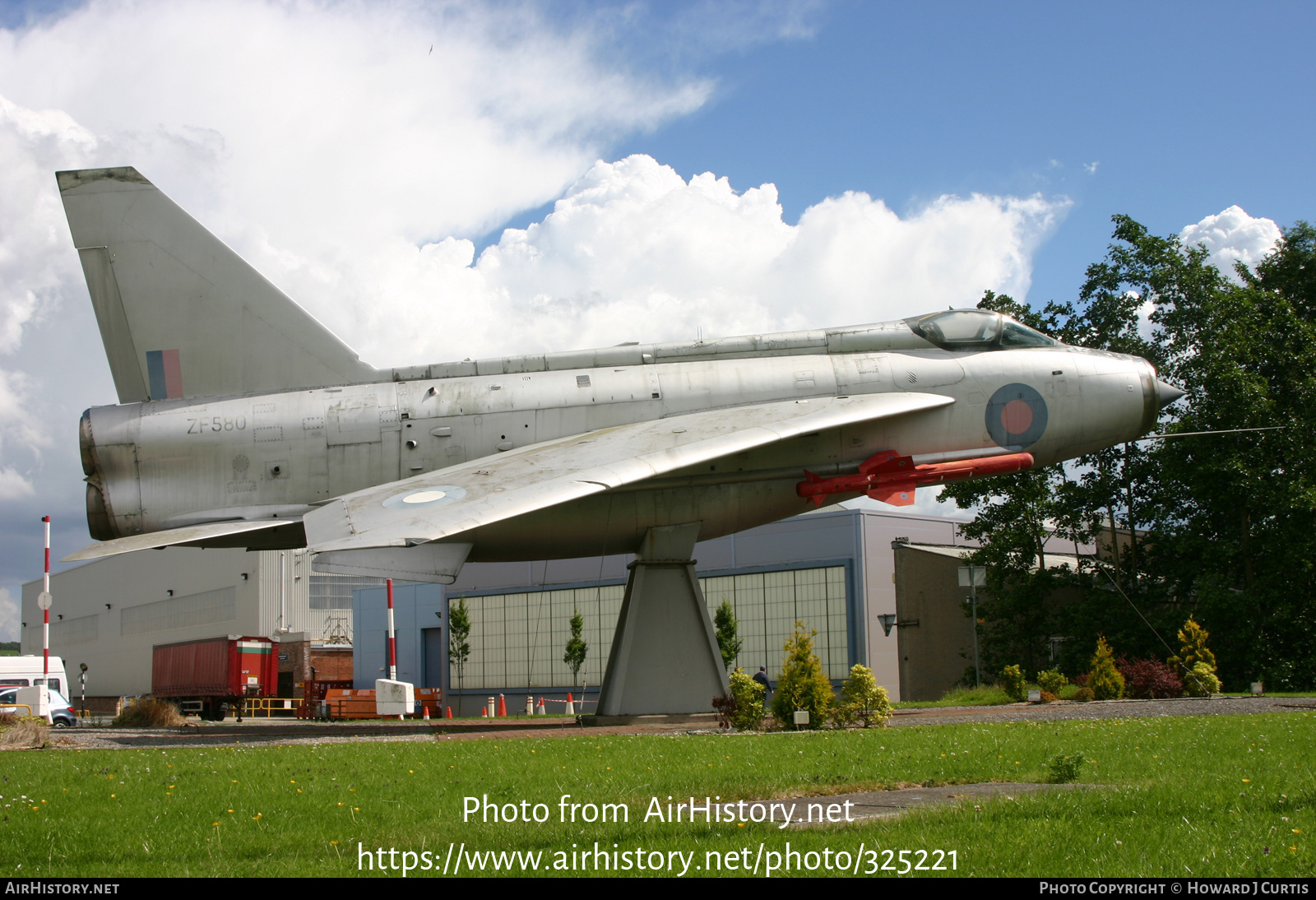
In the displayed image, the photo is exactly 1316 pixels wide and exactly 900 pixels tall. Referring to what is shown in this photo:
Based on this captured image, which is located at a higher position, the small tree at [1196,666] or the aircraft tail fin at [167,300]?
the aircraft tail fin at [167,300]

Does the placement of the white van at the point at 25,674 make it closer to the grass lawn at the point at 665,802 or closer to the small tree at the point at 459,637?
the small tree at the point at 459,637

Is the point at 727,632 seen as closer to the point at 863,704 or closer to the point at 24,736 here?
the point at 863,704

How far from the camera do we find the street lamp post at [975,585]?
33406 millimetres

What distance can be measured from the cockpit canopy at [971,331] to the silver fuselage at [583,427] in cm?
19

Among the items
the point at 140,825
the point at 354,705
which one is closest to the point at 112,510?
the point at 140,825

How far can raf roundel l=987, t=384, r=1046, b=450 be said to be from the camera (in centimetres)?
1599

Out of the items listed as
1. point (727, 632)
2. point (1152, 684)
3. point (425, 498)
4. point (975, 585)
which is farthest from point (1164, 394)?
point (727, 632)

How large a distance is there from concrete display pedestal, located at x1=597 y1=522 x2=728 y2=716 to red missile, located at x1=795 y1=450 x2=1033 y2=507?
6.46 feet

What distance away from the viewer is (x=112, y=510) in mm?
14922

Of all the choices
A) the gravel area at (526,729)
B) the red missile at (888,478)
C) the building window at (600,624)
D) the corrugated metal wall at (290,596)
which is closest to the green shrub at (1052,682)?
the gravel area at (526,729)

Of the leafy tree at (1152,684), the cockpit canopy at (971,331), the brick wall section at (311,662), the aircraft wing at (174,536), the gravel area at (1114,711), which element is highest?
the cockpit canopy at (971,331)

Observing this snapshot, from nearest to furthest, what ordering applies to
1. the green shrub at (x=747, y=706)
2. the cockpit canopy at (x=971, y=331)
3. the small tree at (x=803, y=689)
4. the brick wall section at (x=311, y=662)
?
the green shrub at (x=747, y=706) < the small tree at (x=803, y=689) < the cockpit canopy at (x=971, y=331) < the brick wall section at (x=311, y=662)

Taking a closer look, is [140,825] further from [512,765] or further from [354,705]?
[354,705]

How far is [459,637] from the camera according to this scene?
43125mm
